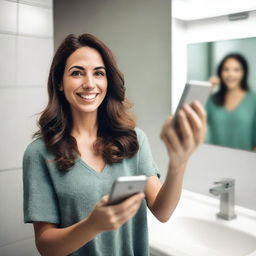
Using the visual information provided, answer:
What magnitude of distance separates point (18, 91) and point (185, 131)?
0.99 m

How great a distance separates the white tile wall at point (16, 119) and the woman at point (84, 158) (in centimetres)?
48

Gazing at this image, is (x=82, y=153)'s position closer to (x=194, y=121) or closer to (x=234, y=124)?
(x=194, y=121)

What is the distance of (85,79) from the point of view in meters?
0.93

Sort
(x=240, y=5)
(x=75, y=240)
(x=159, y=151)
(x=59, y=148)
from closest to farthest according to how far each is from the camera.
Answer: (x=75, y=240) → (x=59, y=148) → (x=240, y=5) → (x=159, y=151)

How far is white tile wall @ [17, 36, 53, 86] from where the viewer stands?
4.70ft

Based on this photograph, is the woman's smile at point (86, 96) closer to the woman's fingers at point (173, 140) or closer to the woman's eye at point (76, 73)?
the woman's eye at point (76, 73)

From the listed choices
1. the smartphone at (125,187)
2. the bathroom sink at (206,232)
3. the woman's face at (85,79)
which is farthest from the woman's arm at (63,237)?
the bathroom sink at (206,232)

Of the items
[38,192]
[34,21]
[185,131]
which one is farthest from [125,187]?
[34,21]

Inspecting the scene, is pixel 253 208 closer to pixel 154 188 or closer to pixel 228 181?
pixel 228 181

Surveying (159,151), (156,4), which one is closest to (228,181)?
(159,151)

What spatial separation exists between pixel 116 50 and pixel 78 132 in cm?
97

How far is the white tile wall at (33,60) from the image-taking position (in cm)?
143

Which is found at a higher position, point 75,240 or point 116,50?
point 116,50

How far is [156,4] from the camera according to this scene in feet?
5.47
